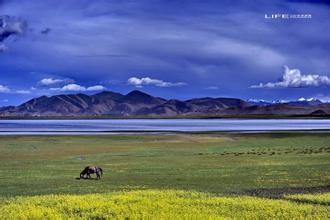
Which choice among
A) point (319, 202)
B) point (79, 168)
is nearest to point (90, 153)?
point (79, 168)

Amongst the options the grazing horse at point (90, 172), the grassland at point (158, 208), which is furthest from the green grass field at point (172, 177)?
the grazing horse at point (90, 172)

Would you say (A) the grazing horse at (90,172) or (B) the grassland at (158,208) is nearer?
(B) the grassland at (158,208)

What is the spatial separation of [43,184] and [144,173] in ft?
28.8

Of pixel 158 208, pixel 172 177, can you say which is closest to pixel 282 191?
pixel 172 177

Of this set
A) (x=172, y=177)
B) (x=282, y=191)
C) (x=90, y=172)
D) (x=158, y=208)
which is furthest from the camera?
(x=90, y=172)

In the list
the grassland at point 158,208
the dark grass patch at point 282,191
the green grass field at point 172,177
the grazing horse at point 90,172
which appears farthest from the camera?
the grazing horse at point 90,172

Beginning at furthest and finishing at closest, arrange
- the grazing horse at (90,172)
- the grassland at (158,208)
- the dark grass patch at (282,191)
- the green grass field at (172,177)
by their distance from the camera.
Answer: the grazing horse at (90,172) → the dark grass patch at (282,191) → the green grass field at (172,177) → the grassland at (158,208)

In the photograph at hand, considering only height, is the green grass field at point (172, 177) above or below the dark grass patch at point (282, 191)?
above

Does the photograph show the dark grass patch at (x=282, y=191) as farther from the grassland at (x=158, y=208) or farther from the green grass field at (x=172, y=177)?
the grassland at (x=158, y=208)

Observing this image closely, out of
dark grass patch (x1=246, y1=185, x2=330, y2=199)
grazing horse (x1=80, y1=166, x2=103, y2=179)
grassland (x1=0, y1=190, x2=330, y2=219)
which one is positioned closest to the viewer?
grassland (x1=0, y1=190, x2=330, y2=219)

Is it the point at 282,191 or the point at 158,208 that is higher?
the point at 158,208

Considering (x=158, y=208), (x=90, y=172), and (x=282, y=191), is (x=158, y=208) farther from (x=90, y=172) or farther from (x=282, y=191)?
(x=90, y=172)

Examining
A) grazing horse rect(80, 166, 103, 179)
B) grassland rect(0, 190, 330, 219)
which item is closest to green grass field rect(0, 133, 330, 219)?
grassland rect(0, 190, 330, 219)

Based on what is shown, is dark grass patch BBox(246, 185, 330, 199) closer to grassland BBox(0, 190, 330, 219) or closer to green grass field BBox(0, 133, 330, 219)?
green grass field BBox(0, 133, 330, 219)
